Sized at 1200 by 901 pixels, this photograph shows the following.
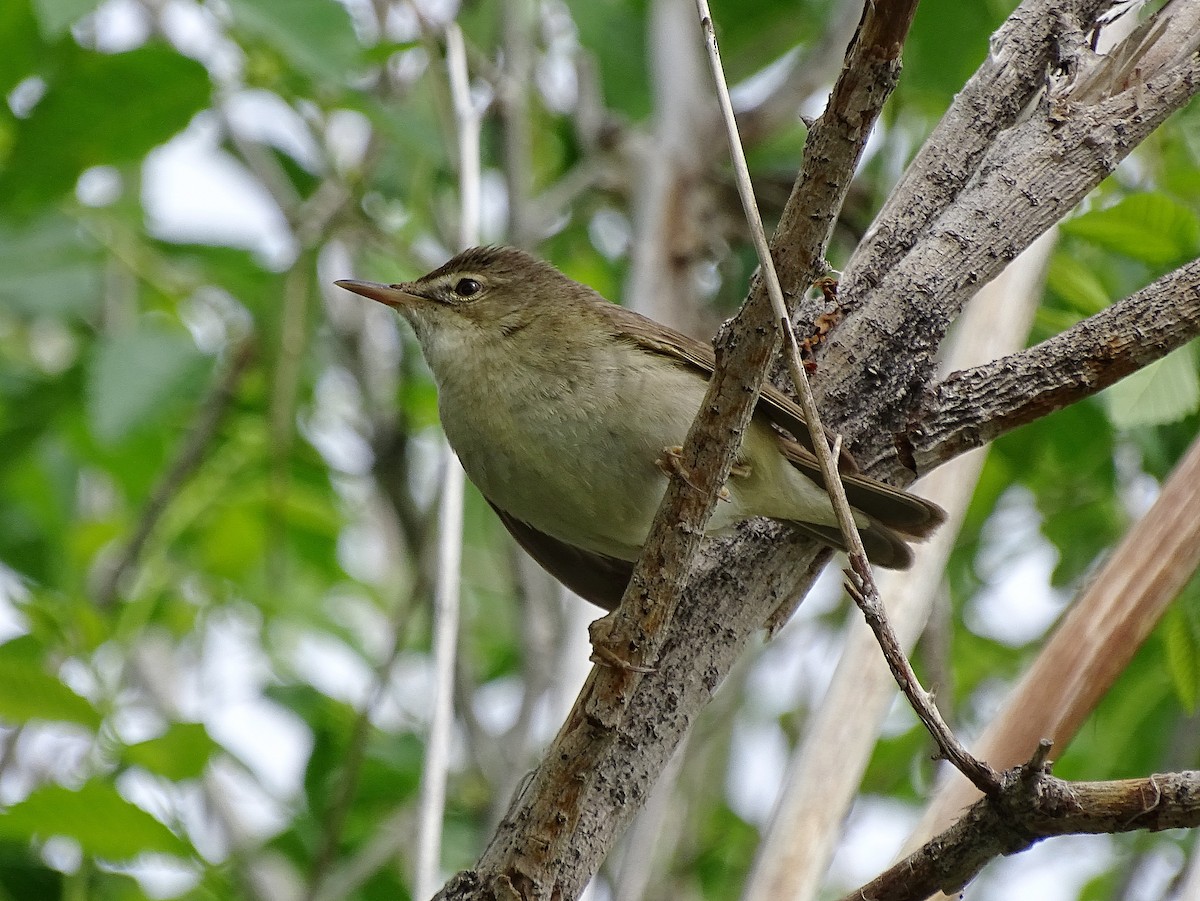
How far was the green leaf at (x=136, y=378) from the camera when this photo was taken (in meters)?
3.76

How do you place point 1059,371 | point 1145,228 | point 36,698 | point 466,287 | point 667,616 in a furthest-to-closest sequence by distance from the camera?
point 466,287
point 36,698
point 1145,228
point 1059,371
point 667,616

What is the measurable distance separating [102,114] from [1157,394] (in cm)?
270

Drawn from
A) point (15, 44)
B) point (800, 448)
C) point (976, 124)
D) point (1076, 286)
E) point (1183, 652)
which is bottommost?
point (1183, 652)

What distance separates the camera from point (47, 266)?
13.4 ft

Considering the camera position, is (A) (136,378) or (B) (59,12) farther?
(A) (136,378)

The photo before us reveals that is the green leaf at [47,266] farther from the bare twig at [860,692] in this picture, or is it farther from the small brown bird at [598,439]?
the bare twig at [860,692]

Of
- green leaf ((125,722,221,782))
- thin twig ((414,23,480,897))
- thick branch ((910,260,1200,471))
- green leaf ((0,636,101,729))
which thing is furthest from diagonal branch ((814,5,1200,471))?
green leaf ((0,636,101,729))

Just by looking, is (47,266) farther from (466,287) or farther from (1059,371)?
(1059,371)

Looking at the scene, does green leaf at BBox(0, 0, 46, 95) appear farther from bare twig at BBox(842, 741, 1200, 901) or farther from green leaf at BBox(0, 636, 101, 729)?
bare twig at BBox(842, 741, 1200, 901)

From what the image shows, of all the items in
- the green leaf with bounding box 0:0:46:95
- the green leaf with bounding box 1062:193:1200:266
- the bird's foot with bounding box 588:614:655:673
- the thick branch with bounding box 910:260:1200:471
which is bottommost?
the bird's foot with bounding box 588:614:655:673

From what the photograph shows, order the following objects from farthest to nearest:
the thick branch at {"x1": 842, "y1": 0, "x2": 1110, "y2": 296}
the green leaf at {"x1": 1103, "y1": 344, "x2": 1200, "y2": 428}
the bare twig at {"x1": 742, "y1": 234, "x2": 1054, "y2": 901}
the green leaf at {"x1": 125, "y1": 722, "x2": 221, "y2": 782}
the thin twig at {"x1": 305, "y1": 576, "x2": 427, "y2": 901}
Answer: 1. the thin twig at {"x1": 305, "y1": 576, "x2": 427, "y2": 901}
2. the green leaf at {"x1": 125, "y1": 722, "x2": 221, "y2": 782}
3. the green leaf at {"x1": 1103, "y1": 344, "x2": 1200, "y2": 428}
4. the bare twig at {"x1": 742, "y1": 234, "x2": 1054, "y2": 901}
5. the thick branch at {"x1": 842, "y1": 0, "x2": 1110, "y2": 296}

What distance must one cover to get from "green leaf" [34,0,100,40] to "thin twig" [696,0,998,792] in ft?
5.94

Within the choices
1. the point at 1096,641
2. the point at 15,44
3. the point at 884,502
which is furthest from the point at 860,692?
the point at 15,44

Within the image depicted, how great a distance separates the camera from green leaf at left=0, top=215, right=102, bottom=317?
Result: 401 cm
